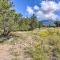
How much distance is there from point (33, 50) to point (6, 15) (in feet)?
29.8

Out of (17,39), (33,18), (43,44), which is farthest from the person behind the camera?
(33,18)

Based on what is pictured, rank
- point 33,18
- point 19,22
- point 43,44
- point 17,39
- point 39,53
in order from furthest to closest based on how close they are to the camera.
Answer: point 33,18
point 19,22
point 17,39
point 43,44
point 39,53

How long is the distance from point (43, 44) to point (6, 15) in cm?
814

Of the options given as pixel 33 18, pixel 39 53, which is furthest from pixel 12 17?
pixel 33 18

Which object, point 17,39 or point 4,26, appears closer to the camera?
point 17,39

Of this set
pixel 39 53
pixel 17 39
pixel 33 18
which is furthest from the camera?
pixel 33 18

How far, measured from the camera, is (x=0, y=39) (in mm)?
20250

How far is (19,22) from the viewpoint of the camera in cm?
2306

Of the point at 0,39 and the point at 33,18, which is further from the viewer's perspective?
the point at 33,18

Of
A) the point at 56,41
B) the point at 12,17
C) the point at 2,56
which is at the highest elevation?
the point at 12,17

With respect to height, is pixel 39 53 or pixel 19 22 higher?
pixel 19 22

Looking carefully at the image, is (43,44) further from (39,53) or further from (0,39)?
(0,39)

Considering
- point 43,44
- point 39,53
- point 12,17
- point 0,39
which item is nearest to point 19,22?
point 12,17

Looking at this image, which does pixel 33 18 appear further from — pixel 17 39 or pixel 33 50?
pixel 33 50
